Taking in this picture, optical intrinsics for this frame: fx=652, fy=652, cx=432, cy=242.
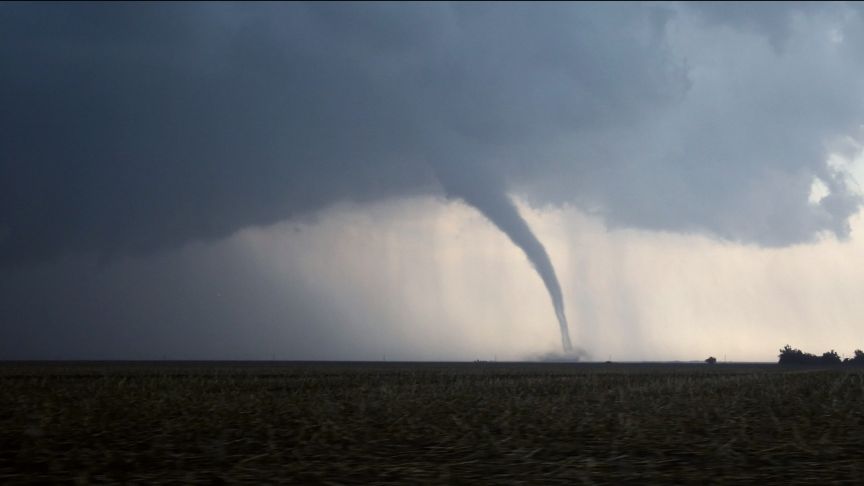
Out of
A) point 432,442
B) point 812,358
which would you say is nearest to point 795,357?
point 812,358

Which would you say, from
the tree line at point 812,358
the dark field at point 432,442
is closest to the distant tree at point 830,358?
the tree line at point 812,358

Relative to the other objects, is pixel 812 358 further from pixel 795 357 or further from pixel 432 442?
pixel 432 442

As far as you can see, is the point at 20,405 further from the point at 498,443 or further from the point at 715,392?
the point at 715,392

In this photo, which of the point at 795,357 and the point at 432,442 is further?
the point at 795,357

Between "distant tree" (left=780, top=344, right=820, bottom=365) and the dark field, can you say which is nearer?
the dark field

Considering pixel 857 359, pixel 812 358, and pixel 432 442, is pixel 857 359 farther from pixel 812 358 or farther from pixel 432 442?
pixel 432 442

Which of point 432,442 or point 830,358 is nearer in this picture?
point 432,442

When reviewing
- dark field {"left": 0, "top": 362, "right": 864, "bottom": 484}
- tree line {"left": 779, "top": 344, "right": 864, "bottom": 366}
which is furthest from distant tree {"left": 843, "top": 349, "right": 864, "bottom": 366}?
dark field {"left": 0, "top": 362, "right": 864, "bottom": 484}

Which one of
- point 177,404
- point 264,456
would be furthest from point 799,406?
point 177,404

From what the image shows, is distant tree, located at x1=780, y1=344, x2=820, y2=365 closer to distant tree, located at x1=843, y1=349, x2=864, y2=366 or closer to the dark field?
distant tree, located at x1=843, y1=349, x2=864, y2=366

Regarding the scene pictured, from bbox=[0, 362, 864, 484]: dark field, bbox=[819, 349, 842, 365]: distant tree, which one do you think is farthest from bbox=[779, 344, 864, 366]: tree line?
bbox=[0, 362, 864, 484]: dark field

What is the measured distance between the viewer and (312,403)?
19766mm

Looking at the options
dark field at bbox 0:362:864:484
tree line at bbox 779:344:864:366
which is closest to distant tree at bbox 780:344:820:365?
tree line at bbox 779:344:864:366

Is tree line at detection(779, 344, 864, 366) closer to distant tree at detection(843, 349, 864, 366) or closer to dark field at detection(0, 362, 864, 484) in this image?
distant tree at detection(843, 349, 864, 366)
